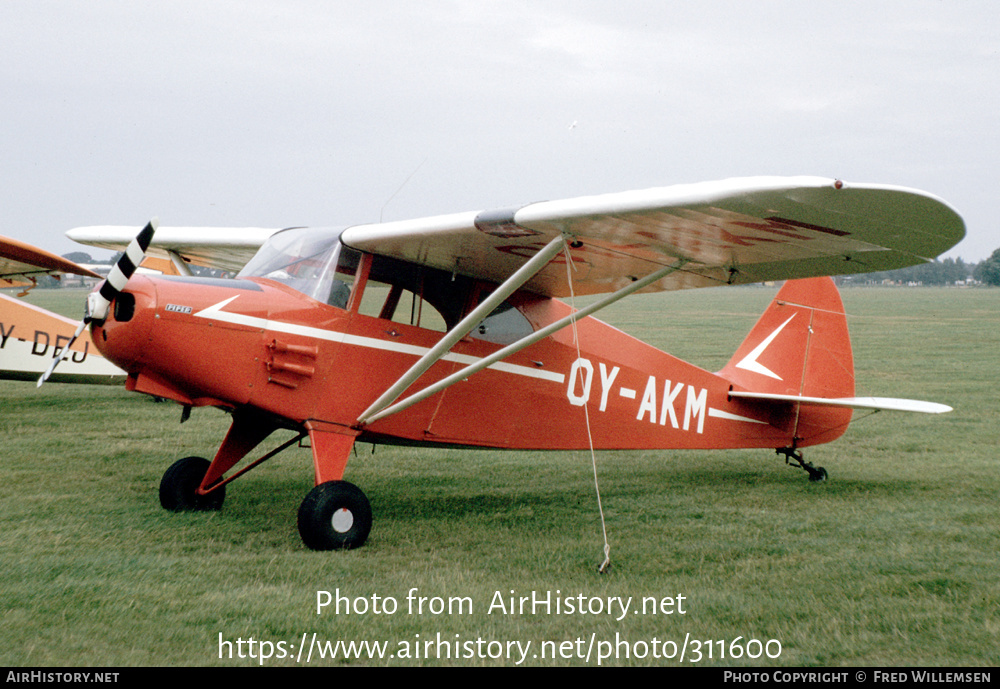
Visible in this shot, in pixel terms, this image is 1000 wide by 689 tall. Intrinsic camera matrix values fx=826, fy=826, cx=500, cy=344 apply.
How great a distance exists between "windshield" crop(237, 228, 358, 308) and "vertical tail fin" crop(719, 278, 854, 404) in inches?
153

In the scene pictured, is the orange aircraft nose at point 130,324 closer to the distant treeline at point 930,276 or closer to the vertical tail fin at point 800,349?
the vertical tail fin at point 800,349

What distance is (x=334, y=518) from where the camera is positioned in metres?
5.14

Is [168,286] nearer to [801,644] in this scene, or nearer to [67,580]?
[67,580]

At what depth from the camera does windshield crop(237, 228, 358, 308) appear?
5629mm

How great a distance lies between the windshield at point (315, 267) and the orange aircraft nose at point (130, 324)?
37.7 inches

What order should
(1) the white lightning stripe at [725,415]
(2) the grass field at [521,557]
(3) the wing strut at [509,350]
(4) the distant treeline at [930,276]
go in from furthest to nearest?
(4) the distant treeline at [930,276]
(1) the white lightning stripe at [725,415]
(3) the wing strut at [509,350]
(2) the grass field at [521,557]

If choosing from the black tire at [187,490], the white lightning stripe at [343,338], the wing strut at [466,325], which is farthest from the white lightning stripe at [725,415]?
the black tire at [187,490]

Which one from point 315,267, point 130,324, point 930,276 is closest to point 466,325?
point 315,267

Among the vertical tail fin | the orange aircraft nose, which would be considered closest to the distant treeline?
the vertical tail fin

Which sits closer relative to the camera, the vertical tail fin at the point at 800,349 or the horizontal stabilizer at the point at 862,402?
the horizontal stabilizer at the point at 862,402

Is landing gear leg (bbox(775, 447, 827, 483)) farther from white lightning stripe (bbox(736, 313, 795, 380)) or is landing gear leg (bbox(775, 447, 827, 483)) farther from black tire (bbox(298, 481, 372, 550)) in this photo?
black tire (bbox(298, 481, 372, 550))

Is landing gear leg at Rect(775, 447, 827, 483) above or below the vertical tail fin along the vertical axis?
below

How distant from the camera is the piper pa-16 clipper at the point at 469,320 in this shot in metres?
4.46

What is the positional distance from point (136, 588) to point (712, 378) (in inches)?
200
